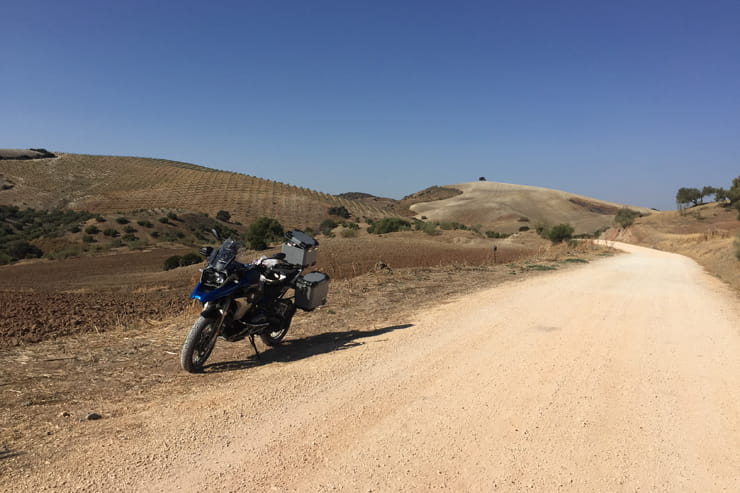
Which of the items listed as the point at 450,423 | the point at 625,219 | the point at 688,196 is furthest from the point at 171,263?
the point at 688,196

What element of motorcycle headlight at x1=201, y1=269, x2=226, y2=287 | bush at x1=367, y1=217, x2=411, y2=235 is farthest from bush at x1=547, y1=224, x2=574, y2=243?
motorcycle headlight at x1=201, y1=269, x2=226, y2=287

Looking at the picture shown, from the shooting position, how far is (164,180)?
82125mm

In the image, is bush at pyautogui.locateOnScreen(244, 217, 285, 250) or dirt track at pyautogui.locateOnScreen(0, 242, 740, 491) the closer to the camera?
dirt track at pyautogui.locateOnScreen(0, 242, 740, 491)

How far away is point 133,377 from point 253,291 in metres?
1.64

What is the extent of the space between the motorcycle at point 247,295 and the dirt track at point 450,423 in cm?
50

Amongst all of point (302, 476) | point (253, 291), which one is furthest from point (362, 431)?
point (253, 291)

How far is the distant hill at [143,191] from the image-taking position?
64500 mm

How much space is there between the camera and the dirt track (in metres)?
3.02

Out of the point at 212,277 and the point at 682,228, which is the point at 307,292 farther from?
the point at 682,228

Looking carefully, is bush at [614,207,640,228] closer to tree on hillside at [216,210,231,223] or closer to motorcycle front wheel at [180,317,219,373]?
tree on hillside at [216,210,231,223]

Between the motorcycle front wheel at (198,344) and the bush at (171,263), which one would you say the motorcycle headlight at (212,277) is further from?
the bush at (171,263)

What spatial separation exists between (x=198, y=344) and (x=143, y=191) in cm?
7587

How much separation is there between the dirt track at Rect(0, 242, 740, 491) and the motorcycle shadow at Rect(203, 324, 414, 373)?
0.21m

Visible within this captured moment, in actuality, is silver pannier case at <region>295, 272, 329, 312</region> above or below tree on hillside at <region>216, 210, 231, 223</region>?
below
